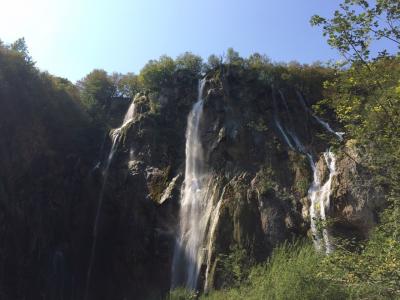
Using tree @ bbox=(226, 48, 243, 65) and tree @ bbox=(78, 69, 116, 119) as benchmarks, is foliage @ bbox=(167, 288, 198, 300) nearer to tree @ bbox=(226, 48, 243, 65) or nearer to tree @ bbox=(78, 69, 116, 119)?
tree @ bbox=(226, 48, 243, 65)

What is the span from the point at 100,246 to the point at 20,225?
13.4 ft

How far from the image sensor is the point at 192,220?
19797 millimetres

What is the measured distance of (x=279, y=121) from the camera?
24281 mm

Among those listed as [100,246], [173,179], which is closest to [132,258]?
[100,246]

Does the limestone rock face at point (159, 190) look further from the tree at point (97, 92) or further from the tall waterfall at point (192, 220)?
the tree at point (97, 92)

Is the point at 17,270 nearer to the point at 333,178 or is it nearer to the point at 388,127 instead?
the point at 333,178

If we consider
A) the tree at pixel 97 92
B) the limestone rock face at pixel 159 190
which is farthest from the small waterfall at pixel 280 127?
the tree at pixel 97 92

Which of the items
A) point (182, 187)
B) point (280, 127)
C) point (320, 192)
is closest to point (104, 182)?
point (182, 187)

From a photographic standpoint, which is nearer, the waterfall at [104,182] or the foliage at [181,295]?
the foliage at [181,295]

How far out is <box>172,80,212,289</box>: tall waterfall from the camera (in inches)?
714

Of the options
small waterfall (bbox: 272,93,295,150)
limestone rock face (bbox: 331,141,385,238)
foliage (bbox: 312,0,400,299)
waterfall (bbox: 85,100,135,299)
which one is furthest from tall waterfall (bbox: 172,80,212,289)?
foliage (bbox: 312,0,400,299)

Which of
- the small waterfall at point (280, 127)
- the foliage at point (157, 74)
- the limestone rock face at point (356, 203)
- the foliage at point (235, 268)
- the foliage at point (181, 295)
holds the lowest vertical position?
the foliage at point (181, 295)

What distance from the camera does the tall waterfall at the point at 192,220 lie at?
18141mm

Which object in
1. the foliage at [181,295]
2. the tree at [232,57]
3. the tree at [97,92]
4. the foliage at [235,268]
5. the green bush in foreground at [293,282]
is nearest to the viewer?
the green bush in foreground at [293,282]
